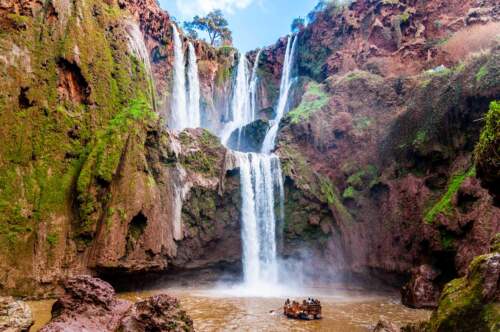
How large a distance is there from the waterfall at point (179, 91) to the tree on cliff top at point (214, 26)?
18.6 m

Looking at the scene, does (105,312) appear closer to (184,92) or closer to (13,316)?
(13,316)

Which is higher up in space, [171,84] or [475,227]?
[171,84]

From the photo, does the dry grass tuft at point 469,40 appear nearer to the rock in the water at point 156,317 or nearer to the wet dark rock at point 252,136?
the wet dark rock at point 252,136

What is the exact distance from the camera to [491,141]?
7.76 m

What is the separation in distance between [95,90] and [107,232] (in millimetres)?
7163

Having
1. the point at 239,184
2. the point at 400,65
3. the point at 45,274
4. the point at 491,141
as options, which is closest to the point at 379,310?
the point at 491,141

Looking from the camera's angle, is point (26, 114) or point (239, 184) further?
point (239, 184)

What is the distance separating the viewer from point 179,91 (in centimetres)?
3284

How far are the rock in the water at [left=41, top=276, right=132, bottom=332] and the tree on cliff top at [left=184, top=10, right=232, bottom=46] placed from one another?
47.9 metres

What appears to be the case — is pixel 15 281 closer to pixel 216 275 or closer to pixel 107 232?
pixel 107 232

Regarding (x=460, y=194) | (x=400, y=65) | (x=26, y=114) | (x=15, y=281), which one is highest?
(x=400, y=65)

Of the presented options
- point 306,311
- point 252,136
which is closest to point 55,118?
point 306,311

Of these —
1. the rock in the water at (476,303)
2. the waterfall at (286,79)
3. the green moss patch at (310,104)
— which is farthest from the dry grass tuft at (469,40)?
the rock in the water at (476,303)

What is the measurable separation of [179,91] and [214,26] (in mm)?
22473
